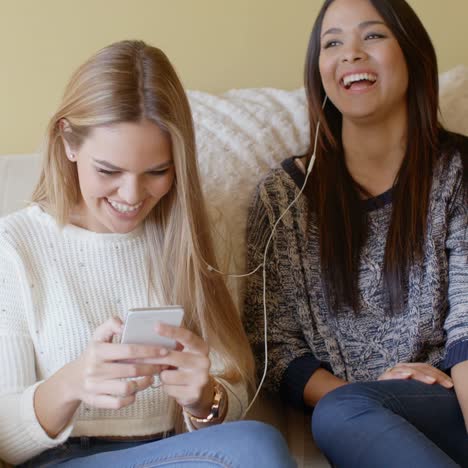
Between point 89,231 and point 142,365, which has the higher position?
point 89,231

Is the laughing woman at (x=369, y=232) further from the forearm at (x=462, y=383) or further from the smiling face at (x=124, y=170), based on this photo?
the smiling face at (x=124, y=170)

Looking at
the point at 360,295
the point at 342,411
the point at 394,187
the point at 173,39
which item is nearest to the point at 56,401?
the point at 342,411

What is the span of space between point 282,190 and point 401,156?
0.25 meters

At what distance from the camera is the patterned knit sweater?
153cm

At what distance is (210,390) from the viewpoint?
1270 mm

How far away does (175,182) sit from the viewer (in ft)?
4.29

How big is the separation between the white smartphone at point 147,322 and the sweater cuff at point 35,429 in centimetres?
19

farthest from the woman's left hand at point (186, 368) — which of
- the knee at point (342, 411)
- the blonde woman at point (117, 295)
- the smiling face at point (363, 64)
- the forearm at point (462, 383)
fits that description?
the smiling face at point (363, 64)

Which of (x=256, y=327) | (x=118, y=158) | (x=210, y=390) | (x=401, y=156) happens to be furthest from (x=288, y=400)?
(x=118, y=158)

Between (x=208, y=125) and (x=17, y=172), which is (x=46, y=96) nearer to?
(x=17, y=172)

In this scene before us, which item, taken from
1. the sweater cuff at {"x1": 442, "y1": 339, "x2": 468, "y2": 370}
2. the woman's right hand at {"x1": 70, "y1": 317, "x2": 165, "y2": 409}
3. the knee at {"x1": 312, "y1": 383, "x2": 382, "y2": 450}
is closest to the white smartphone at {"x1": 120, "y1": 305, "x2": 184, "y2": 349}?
the woman's right hand at {"x1": 70, "y1": 317, "x2": 165, "y2": 409}

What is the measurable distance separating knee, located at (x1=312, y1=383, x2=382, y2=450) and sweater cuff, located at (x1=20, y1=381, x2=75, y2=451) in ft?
1.38

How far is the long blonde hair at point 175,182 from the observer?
3.99 feet

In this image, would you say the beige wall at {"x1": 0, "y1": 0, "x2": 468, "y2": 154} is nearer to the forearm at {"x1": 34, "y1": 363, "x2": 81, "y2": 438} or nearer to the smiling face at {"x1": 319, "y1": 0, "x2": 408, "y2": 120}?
the smiling face at {"x1": 319, "y1": 0, "x2": 408, "y2": 120}
